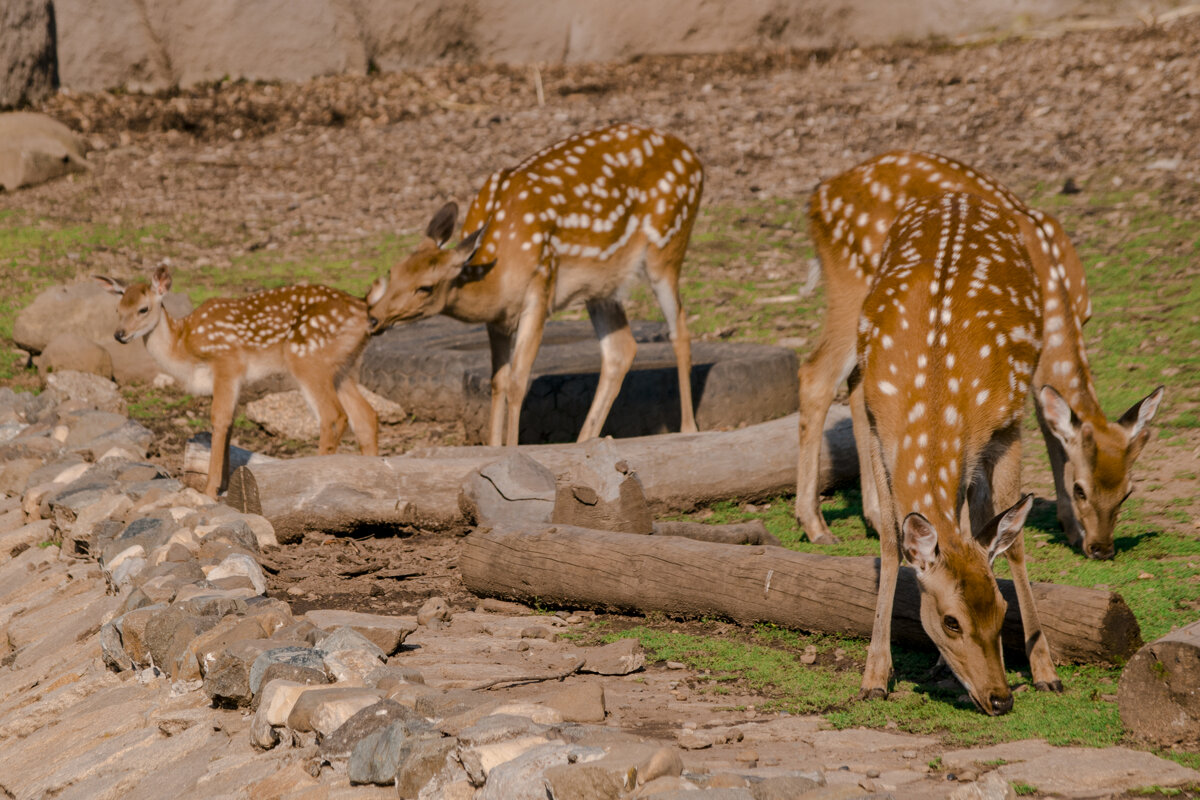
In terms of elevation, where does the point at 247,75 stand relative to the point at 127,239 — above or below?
above

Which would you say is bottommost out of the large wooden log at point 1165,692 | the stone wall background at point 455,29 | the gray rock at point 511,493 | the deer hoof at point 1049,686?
the gray rock at point 511,493

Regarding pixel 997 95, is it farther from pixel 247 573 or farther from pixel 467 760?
pixel 467 760

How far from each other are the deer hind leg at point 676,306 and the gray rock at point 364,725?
16.4ft

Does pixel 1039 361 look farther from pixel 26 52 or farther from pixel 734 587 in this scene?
pixel 26 52

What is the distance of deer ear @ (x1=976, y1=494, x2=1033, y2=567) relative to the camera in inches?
188

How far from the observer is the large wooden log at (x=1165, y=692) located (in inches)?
169

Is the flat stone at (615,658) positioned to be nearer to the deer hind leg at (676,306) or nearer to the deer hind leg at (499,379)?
the deer hind leg at (499,379)

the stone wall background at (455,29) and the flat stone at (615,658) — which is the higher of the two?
the stone wall background at (455,29)

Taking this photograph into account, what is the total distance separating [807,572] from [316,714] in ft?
7.33

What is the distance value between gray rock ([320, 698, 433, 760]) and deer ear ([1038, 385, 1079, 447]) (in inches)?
147

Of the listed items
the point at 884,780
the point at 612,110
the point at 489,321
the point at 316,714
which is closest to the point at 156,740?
the point at 316,714

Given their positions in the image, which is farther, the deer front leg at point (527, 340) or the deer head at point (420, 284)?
the deer front leg at point (527, 340)

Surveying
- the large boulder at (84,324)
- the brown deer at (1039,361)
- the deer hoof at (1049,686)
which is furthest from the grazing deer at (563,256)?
the deer hoof at (1049,686)

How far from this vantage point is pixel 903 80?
63.5 ft
